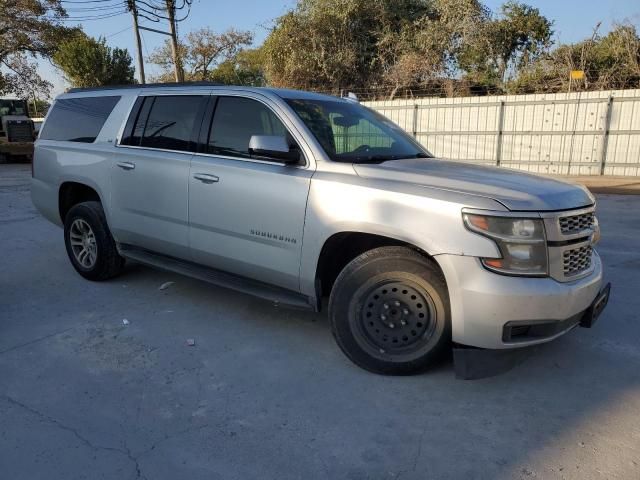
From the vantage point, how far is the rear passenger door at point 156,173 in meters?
4.30

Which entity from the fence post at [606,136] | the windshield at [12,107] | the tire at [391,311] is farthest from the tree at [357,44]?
the tire at [391,311]

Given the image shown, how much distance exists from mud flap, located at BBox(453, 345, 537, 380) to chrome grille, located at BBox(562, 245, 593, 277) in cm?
57

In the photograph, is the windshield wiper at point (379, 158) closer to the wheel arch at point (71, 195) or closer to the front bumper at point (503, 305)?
the front bumper at point (503, 305)

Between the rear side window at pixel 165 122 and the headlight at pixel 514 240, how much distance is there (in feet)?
8.37

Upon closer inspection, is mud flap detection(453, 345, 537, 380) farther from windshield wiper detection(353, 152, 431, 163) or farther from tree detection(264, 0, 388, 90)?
tree detection(264, 0, 388, 90)

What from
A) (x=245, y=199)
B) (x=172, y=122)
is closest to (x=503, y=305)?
(x=245, y=199)

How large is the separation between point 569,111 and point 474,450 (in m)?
15.0

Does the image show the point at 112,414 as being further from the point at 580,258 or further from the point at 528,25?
the point at 528,25

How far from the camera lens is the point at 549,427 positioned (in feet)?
9.26

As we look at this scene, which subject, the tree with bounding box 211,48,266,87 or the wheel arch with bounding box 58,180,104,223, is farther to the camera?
the tree with bounding box 211,48,266,87

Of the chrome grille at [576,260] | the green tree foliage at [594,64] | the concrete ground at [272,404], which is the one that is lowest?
the concrete ground at [272,404]

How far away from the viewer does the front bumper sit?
286 cm

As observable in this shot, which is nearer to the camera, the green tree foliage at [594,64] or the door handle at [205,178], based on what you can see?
the door handle at [205,178]

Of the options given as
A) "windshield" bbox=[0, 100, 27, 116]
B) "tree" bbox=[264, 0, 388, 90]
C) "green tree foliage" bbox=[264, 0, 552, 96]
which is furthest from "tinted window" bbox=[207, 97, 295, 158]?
"windshield" bbox=[0, 100, 27, 116]
